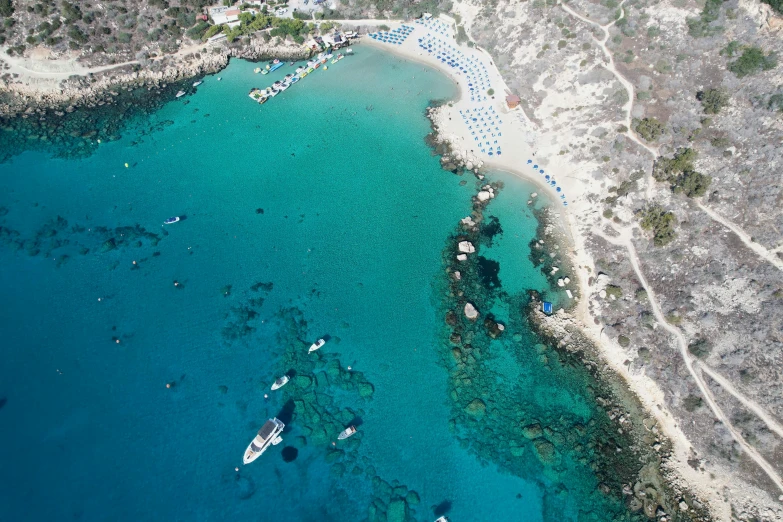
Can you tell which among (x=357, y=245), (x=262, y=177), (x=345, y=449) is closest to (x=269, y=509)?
(x=345, y=449)

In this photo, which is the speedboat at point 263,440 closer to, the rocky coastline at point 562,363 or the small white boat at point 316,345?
the small white boat at point 316,345

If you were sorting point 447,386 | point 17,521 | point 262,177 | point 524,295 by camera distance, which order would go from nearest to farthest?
point 17,521, point 447,386, point 524,295, point 262,177

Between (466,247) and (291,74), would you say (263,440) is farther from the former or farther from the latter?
(291,74)

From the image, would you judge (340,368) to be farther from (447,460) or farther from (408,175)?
(408,175)

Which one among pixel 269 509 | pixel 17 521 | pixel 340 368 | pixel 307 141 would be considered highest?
pixel 307 141

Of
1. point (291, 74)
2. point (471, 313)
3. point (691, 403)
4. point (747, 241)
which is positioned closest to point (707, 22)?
point (747, 241)

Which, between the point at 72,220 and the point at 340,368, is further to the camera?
the point at 72,220
